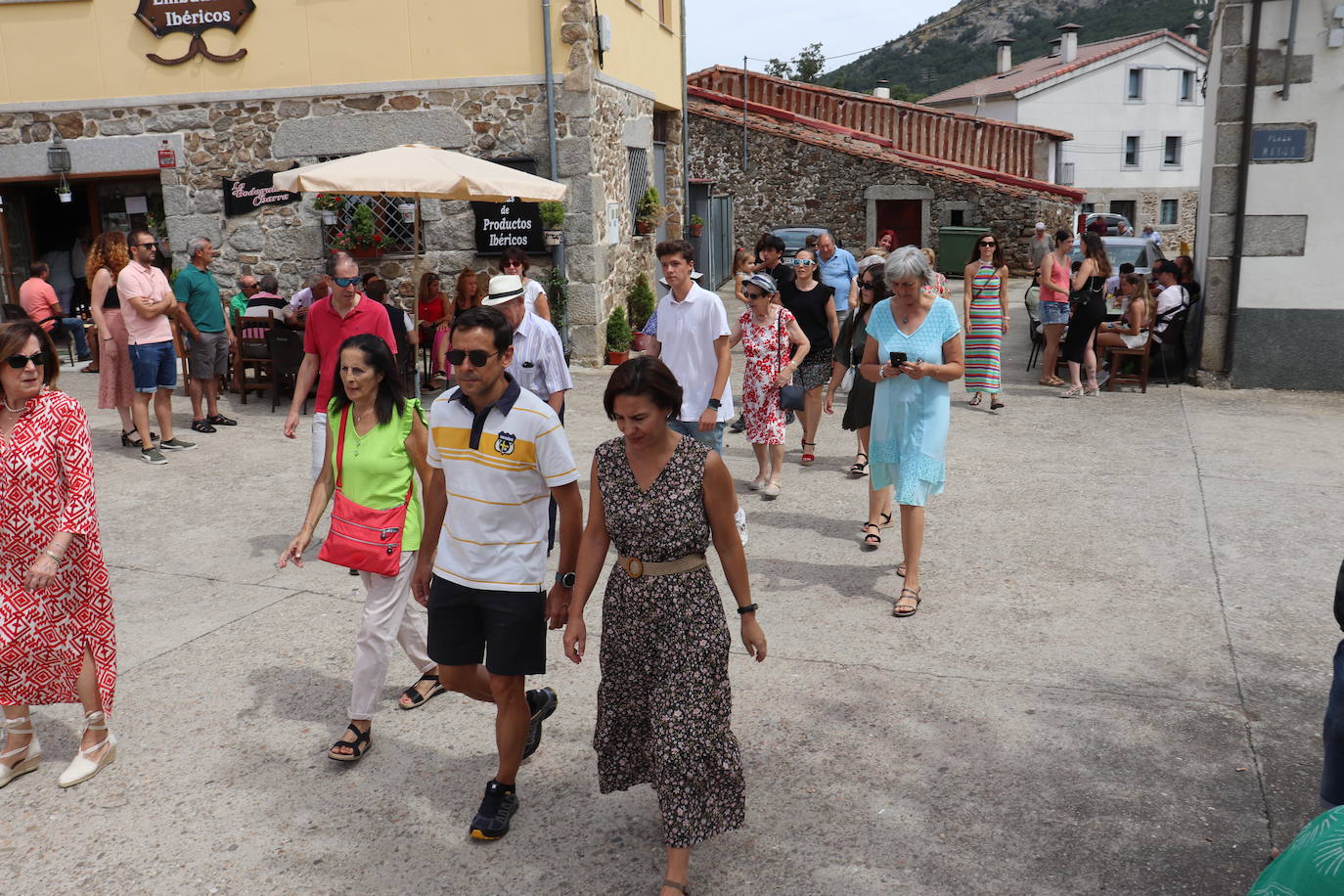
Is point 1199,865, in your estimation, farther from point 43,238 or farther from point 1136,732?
point 43,238

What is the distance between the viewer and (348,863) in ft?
12.0

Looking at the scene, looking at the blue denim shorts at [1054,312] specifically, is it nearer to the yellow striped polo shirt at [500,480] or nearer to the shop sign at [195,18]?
the shop sign at [195,18]

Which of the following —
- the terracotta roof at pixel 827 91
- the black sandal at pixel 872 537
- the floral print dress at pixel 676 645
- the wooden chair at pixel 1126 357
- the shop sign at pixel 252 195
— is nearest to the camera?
the floral print dress at pixel 676 645

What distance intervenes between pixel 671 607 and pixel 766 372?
4585mm

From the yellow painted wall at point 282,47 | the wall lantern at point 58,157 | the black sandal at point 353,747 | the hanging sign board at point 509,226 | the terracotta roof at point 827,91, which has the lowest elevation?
the black sandal at point 353,747

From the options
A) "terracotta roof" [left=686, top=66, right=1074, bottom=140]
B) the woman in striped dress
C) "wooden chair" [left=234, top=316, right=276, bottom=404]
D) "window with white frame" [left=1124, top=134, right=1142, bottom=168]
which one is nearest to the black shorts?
the woman in striped dress

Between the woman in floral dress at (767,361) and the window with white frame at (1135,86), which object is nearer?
the woman in floral dress at (767,361)

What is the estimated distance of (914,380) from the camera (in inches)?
230

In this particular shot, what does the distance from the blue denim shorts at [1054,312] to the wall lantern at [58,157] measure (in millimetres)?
11345

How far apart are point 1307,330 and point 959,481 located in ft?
18.2

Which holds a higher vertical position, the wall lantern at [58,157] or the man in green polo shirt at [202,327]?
the wall lantern at [58,157]

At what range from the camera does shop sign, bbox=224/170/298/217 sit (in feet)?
41.9

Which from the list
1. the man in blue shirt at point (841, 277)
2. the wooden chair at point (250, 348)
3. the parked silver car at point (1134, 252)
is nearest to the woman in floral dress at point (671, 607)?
the man in blue shirt at point (841, 277)

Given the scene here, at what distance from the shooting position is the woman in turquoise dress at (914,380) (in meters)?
5.71
